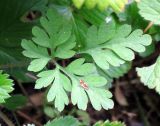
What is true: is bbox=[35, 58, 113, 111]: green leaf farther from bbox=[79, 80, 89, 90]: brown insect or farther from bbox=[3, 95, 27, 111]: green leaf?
bbox=[3, 95, 27, 111]: green leaf

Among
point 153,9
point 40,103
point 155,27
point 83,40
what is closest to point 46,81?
point 83,40

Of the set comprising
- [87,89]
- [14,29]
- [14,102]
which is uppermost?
[14,29]

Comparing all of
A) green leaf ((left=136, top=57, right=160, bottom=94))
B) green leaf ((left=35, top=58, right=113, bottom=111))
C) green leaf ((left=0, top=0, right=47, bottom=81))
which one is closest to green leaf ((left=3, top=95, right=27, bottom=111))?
green leaf ((left=0, top=0, right=47, bottom=81))

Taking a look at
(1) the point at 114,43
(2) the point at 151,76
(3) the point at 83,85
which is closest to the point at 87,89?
(3) the point at 83,85

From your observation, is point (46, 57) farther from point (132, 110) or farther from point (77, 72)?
point (132, 110)

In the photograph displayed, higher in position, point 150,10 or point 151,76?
point 150,10

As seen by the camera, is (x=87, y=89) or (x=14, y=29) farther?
(x=14, y=29)

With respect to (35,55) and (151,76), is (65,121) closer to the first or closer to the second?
(35,55)
